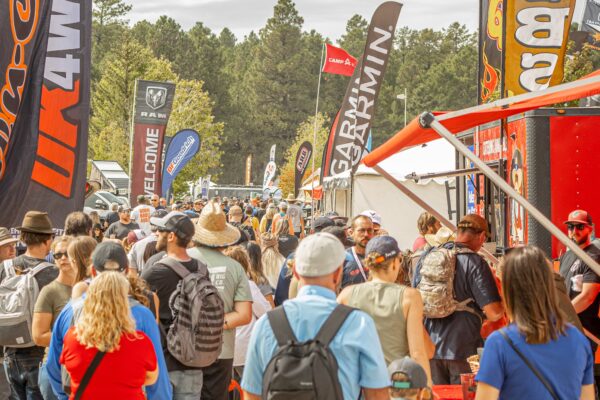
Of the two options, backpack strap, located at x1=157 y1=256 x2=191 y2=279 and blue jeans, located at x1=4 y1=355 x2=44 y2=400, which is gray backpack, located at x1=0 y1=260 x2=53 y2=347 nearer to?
blue jeans, located at x1=4 y1=355 x2=44 y2=400

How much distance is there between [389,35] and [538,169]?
8985mm

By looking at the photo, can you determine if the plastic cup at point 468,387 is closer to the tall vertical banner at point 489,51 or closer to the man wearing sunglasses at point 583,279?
the man wearing sunglasses at point 583,279

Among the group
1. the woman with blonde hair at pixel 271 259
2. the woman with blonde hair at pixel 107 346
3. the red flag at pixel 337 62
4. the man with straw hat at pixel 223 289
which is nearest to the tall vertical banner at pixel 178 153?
the red flag at pixel 337 62

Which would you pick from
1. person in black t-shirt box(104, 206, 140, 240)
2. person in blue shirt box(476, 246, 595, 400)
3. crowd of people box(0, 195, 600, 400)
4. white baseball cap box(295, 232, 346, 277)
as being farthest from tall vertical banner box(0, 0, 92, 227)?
person in blue shirt box(476, 246, 595, 400)

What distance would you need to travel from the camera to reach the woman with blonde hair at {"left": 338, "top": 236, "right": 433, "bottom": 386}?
15.3ft

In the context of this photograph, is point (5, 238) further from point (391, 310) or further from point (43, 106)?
point (391, 310)

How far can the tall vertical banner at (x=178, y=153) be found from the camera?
90.3 ft

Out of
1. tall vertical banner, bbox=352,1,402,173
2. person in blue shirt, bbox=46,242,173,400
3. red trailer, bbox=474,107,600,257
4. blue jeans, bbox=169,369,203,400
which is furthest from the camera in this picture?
tall vertical banner, bbox=352,1,402,173

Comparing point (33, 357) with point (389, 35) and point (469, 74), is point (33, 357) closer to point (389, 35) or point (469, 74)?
point (389, 35)

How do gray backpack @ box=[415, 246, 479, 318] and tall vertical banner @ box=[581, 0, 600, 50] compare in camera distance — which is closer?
gray backpack @ box=[415, 246, 479, 318]

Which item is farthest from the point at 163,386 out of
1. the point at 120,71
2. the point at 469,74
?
the point at 469,74

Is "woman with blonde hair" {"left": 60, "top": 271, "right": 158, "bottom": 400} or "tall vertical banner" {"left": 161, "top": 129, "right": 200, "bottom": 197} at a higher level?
"tall vertical banner" {"left": 161, "top": 129, "right": 200, "bottom": 197}

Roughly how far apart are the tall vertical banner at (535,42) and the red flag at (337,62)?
2552cm

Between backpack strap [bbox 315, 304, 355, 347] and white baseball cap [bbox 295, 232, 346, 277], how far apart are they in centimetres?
18
